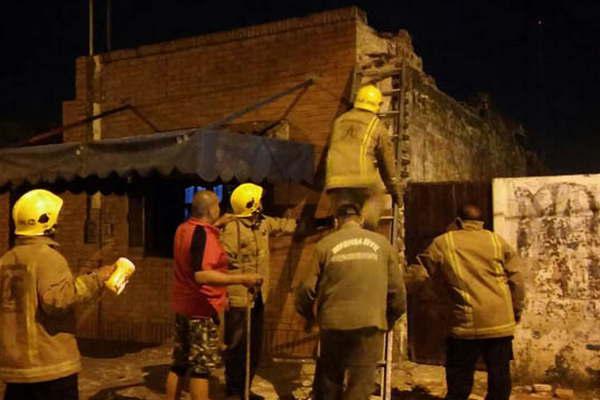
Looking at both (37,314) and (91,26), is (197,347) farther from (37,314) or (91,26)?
(91,26)

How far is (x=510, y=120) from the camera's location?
43.6 feet

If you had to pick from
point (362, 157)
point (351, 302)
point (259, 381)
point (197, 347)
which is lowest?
A: point (259, 381)

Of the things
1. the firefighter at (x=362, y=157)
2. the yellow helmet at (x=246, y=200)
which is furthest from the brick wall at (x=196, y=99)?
the firefighter at (x=362, y=157)

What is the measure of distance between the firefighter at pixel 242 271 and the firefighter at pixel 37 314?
2.18 meters

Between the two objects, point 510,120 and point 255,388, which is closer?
point 255,388

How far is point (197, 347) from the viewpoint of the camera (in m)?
5.32

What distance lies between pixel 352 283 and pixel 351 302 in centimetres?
12

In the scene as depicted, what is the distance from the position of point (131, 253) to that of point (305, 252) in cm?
294

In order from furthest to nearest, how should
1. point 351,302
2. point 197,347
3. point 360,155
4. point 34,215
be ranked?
point 360,155 < point 197,347 < point 351,302 < point 34,215

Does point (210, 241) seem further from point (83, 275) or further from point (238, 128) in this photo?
point (238, 128)

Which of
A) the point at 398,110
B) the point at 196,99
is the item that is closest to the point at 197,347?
the point at 398,110

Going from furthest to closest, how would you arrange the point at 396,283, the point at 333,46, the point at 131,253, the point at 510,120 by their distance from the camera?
the point at 510,120
the point at 131,253
the point at 333,46
the point at 396,283

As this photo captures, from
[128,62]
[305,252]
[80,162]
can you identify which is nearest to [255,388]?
[305,252]

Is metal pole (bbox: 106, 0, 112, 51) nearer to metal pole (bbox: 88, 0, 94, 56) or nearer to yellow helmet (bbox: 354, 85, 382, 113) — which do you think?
metal pole (bbox: 88, 0, 94, 56)
